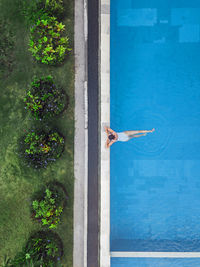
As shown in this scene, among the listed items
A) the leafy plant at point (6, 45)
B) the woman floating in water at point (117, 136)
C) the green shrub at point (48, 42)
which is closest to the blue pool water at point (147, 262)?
the woman floating in water at point (117, 136)

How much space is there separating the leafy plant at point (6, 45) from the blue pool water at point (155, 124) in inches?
115

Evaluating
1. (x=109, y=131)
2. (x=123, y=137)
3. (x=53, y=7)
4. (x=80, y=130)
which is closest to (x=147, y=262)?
(x=123, y=137)

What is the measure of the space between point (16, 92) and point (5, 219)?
12.1ft

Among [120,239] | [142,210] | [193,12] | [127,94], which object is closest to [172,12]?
[193,12]

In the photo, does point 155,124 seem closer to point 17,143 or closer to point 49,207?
point 49,207

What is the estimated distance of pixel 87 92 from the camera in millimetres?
6453

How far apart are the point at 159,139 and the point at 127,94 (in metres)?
1.55

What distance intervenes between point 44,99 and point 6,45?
2.08 meters

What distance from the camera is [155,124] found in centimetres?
631

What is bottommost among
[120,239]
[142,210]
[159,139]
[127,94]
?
[120,239]

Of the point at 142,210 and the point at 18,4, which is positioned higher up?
the point at 18,4

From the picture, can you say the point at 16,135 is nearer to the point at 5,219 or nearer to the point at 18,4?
the point at 5,219

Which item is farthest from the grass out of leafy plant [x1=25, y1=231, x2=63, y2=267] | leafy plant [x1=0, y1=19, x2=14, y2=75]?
leafy plant [x1=25, y1=231, x2=63, y2=267]

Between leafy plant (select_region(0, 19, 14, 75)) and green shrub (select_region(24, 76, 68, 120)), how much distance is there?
45.2 inches
